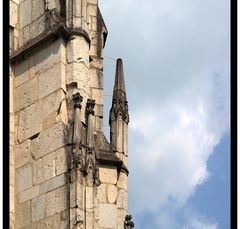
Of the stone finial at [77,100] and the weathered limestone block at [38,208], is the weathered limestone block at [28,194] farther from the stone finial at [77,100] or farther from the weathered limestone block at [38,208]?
the stone finial at [77,100]

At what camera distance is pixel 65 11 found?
14180 millimetres

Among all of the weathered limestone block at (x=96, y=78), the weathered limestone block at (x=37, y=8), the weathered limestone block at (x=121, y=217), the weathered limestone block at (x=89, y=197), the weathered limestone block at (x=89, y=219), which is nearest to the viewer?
the weathered limestone block at (x=89, y=219)

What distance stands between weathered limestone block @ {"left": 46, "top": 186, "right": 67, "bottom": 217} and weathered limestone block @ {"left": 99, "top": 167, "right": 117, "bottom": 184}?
5.30ft

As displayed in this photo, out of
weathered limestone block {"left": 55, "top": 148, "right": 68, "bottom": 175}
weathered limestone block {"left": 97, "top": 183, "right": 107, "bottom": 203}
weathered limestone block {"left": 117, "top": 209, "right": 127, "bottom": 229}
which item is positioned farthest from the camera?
weathered limestone block {"left": 117, "top": 209, "right": 127, "bottom": 229}

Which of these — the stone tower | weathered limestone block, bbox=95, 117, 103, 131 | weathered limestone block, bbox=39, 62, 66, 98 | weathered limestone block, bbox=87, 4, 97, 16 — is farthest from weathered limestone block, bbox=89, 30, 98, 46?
weathered limestone block, bbox=39, 62, 66, 98

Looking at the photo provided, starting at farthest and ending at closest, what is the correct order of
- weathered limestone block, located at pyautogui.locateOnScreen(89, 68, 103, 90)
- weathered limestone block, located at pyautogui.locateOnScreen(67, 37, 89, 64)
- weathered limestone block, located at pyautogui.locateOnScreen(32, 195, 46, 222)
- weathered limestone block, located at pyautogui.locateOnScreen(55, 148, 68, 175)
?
1. weathered limestone block, located at pyautogui.locateOnScreen(89, 68, 103, 90)
2. weathered limestone block, located at pyautogui.locateOnScreen(67, 37, 89, 64)
3. weathered limestone block, located at pyautogui.locateOnScreen(32, 195, 46, 222)
4. weathered limestone block, located at pyautogui.locateOnScreen(55, 148, 68, 175)

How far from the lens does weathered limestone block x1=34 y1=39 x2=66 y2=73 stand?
13.7 m

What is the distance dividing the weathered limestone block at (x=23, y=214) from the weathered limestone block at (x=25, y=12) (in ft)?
10.3

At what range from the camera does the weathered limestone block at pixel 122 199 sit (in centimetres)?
1448

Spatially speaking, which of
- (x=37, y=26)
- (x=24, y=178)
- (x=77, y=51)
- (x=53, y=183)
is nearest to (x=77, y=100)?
(x=77, y=51)

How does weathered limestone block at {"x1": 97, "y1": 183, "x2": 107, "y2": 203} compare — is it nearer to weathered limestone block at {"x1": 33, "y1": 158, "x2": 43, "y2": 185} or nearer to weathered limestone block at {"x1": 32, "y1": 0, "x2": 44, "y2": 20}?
weathered limestone block at {"x1": 33, "y1": 158, "x2": 43, "y2": 185}

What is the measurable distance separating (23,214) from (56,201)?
0.81 meters

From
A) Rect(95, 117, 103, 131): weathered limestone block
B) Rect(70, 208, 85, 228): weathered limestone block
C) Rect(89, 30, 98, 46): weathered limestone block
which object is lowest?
Rect(70, 208, 85, 228): weathered limestone block

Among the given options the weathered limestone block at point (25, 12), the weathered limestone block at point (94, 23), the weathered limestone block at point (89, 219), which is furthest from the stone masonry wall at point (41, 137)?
the weathered limestone block at point (94, 23)
